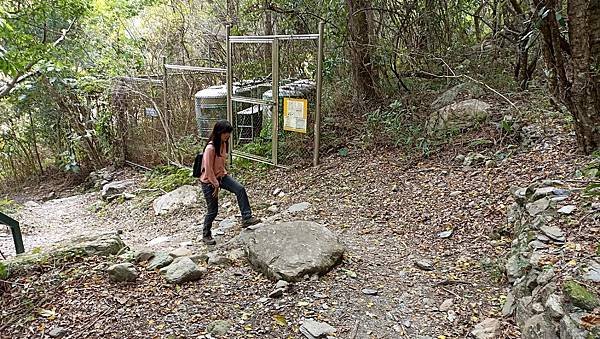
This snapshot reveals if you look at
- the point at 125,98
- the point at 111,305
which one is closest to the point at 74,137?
the point at 125,98

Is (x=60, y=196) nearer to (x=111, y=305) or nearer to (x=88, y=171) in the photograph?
(x=88, y=171)

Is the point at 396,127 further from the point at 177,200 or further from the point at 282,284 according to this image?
the point at 282,284

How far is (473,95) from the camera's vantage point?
681 cm

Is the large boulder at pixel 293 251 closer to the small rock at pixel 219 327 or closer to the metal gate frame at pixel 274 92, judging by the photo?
the small rock at pixel 219 327

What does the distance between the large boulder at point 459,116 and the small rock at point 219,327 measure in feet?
14.4

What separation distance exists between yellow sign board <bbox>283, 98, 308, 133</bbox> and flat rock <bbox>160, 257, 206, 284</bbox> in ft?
10.7

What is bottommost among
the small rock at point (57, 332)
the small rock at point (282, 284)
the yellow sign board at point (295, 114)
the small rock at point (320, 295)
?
the small rock at point (57, 332)

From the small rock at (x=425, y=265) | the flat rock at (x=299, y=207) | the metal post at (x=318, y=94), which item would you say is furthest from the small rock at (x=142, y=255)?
the metal post at (x=318, y=94)

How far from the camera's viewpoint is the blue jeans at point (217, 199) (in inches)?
198

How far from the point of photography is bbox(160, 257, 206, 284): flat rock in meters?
3.75

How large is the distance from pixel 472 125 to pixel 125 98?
6866mm

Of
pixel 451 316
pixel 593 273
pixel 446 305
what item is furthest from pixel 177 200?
pixel 593 273

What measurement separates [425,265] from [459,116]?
3243 mm

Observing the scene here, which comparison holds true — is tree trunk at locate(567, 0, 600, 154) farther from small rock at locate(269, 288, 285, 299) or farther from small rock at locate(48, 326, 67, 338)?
small rock at locate(48, 326, 67, 338)
